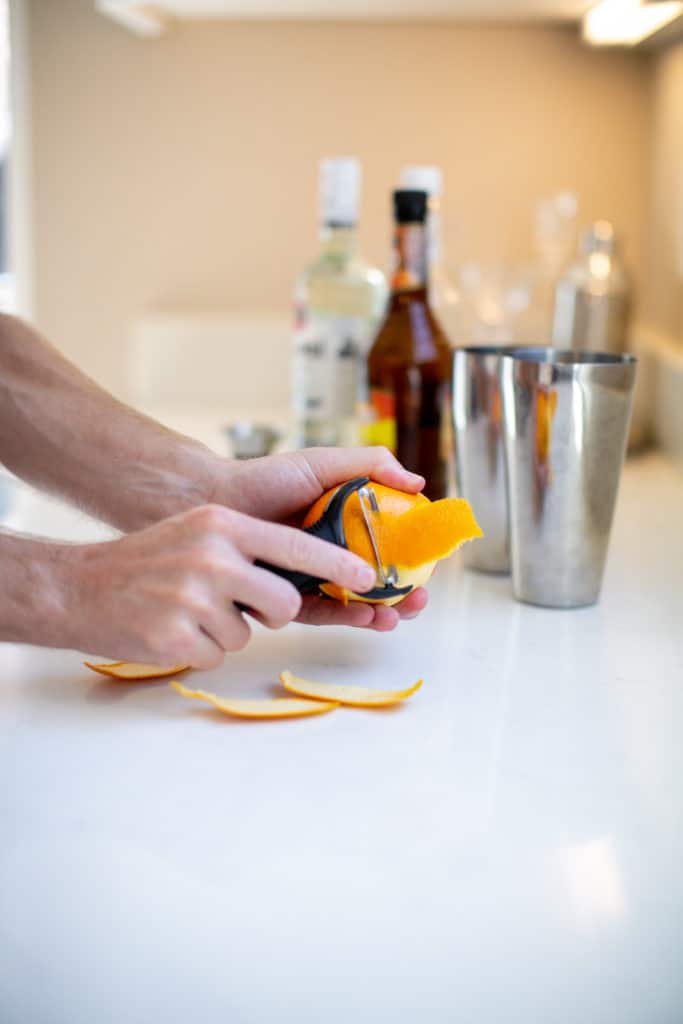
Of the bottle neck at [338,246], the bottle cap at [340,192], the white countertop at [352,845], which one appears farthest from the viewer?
the bottle neck at [338,246]

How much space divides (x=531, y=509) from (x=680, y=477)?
1.68 feet

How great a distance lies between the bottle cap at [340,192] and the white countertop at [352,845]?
64cm

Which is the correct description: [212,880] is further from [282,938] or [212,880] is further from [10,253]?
[10,253]

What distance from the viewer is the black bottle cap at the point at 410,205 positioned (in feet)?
3.39

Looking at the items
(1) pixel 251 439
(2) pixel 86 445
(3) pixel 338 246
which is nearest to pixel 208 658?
(2) pixel 86 445

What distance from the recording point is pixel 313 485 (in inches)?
30.4

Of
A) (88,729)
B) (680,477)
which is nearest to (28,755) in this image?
(88,729)

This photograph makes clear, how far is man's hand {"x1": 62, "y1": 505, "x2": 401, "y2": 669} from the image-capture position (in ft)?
1.98

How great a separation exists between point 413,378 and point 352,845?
644mm

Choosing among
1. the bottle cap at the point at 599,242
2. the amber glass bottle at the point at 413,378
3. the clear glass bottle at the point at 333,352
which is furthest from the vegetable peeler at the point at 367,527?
the bottle cap at the point at 599,242

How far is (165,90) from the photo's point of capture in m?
1.74

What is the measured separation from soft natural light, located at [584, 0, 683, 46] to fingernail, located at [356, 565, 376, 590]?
82 centimetres

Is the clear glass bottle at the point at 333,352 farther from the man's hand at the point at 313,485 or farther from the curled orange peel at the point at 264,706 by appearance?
the curled orange peel at the point at 264,706

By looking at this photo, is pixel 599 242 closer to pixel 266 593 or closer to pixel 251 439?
pixel 251 439
